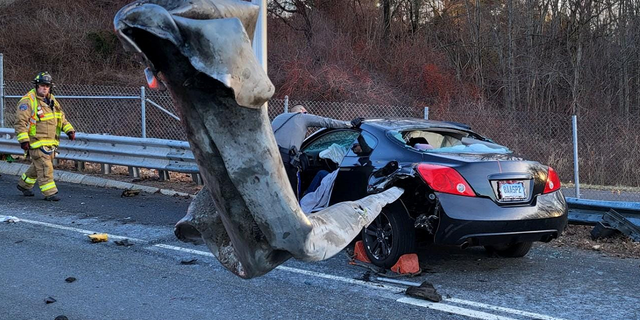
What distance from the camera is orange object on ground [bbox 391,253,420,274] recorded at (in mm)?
5531

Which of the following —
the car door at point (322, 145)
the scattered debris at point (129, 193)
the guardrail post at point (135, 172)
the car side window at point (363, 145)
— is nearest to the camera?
A: the car side window at point (363, 145)

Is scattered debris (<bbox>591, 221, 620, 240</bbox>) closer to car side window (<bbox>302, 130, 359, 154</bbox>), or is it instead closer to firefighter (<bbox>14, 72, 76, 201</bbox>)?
car side window (<bbox>302, 130, 359, 154</bbox>)

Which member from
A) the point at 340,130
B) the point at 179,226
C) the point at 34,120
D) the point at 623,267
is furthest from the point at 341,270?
the point at 34,120

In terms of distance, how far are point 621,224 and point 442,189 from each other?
2.95m

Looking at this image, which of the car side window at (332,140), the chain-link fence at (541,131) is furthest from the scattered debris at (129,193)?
the car side window at (332,140)

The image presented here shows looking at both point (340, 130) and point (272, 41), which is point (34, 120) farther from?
point (272, 41)

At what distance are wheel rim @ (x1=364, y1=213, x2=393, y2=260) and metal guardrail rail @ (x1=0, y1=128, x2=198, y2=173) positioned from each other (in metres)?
5.10

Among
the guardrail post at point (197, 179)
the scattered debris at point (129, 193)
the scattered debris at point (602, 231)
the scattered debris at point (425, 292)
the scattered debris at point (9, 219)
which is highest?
the guardrail post at point (197, 179)

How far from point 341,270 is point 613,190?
753cm

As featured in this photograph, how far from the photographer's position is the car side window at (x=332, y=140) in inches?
260

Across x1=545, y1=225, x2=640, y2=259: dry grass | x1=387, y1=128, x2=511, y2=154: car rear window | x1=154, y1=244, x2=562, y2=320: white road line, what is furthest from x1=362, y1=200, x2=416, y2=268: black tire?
x1=545, y1=225, x2=640, y2=259: dry grass

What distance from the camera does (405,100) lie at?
2088 cm

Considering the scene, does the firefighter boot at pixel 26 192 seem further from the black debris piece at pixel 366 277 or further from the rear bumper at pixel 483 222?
the rear bumper at pixel 483 222

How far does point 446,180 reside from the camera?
5.27 m
